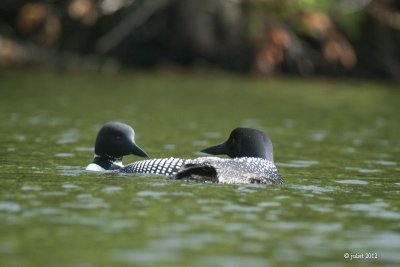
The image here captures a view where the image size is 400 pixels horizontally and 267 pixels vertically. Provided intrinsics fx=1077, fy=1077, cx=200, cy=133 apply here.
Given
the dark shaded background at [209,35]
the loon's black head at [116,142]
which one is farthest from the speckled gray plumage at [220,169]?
the dark shaded background at [209,35]

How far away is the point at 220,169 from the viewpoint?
25.0 feet

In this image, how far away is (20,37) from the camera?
2038 cm

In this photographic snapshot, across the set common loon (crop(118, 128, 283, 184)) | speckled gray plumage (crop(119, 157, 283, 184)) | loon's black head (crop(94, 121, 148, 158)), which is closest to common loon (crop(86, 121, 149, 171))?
loon's black head (crop(94, 121, 148, 158))

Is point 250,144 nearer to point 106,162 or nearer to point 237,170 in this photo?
point 237,170

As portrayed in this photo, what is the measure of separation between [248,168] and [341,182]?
3.12ft

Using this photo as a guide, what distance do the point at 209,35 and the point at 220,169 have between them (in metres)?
12.2

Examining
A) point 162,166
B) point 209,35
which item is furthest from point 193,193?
point 209,35

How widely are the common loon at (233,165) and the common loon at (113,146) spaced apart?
0.65ft

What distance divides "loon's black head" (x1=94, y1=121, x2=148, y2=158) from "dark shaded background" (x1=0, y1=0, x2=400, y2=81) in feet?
32.9

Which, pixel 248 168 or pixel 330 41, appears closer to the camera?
pixel 248 168

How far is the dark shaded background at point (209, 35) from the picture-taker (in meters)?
18.9

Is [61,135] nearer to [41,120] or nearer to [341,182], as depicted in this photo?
[41,120]

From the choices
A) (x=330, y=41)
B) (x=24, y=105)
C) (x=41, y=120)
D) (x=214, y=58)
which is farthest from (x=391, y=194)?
(x=214, y=58)

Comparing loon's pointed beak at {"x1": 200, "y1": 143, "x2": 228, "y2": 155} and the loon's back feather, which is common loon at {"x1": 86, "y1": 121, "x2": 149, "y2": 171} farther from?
the loon's back feather
